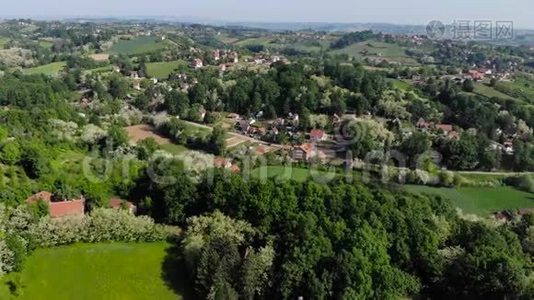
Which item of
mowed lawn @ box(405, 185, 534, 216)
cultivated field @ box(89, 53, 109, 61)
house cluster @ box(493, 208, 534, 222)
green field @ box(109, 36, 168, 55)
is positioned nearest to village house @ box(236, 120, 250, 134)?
mowed lawn @ box(405, 185, 534, 216)

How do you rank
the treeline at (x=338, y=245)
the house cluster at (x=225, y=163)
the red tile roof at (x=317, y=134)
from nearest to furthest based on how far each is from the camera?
the treeline at (x=338, y=245) < the house cluster at (x=225, y=163) < the red tile roof at (x=317, y=134)

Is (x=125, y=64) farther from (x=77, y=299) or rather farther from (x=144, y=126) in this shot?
(x=77, y=299)

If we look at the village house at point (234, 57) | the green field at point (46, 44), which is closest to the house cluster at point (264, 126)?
the village house at point (234, 57)

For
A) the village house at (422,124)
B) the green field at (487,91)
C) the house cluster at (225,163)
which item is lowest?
the house cluster at (225,163)

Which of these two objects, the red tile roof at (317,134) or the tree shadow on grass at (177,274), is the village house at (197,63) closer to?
the red tile roof at (317,134)

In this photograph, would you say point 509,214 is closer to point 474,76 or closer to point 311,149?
point 311,149

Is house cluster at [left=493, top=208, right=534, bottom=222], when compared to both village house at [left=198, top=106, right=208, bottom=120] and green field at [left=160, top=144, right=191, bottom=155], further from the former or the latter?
village house at [left=198, top=106, right=208, bottom=120]

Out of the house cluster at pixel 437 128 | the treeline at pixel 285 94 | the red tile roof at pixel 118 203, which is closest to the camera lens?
the red tile roof at pixel 118 203
